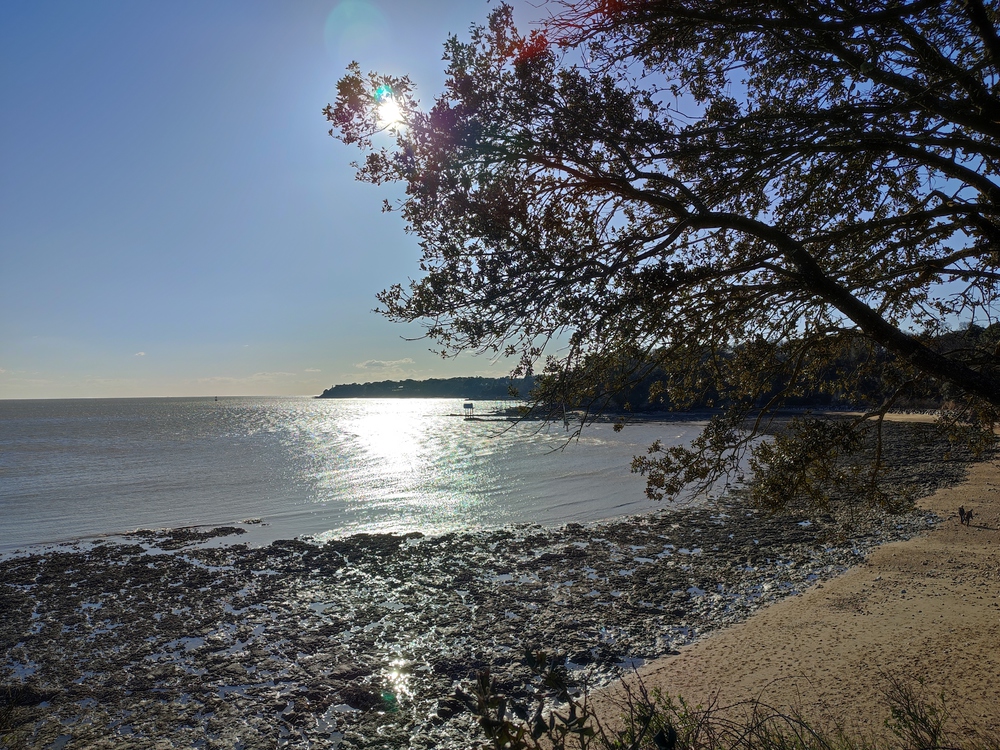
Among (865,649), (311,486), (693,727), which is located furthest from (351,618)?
(311,486)

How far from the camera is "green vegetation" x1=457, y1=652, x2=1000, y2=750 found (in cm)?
247

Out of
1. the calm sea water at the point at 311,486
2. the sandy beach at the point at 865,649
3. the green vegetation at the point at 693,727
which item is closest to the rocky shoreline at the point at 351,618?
the sandy beach at the point at 865,649

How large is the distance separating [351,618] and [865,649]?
9087 mm

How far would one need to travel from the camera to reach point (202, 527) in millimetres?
21453

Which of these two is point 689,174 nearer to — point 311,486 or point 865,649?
point 865,649

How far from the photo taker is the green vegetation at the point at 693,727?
2.47m

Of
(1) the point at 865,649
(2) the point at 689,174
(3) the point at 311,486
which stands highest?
(2) the point at 689,174

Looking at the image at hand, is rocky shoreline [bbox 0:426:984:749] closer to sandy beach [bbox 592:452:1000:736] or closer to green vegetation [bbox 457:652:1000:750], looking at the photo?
sandy beach [bbox 592:452:1000:736]

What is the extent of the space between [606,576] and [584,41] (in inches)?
453

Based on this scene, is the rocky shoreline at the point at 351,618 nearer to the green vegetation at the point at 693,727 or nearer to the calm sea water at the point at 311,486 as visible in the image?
the green vegetation at the point at 693,727

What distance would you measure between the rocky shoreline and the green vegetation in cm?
214

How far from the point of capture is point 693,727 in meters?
5.13

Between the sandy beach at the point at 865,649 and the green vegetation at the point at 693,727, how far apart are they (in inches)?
11.9

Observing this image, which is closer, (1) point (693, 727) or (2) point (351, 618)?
(1) point (693, 727)
